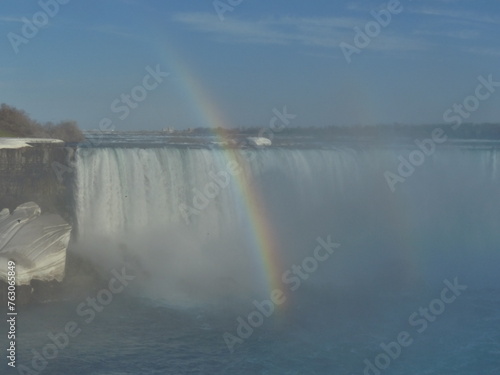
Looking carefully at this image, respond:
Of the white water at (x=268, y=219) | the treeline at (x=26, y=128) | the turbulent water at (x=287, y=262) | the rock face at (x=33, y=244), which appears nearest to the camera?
the turbulent water at (x=287, y=262)

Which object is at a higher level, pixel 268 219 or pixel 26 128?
pixel 26 128

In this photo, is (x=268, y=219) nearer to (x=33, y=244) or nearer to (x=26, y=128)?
(x=33, y=244)

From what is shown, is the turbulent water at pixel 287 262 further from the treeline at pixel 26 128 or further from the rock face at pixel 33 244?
the treeline at pixel 26 128

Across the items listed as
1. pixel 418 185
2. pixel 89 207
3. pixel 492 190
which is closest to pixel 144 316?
pixel 89 207

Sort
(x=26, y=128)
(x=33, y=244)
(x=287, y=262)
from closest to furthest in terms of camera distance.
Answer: (x=33, y=244) → (x=287, y=262) → (x=26, y=128)

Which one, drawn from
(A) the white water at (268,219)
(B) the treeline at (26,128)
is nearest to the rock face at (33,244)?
(A) the white water at (268,219)

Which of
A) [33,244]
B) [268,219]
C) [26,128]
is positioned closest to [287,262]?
[268,219]

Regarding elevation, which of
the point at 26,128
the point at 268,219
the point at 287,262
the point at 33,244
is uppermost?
the point at 26,128
